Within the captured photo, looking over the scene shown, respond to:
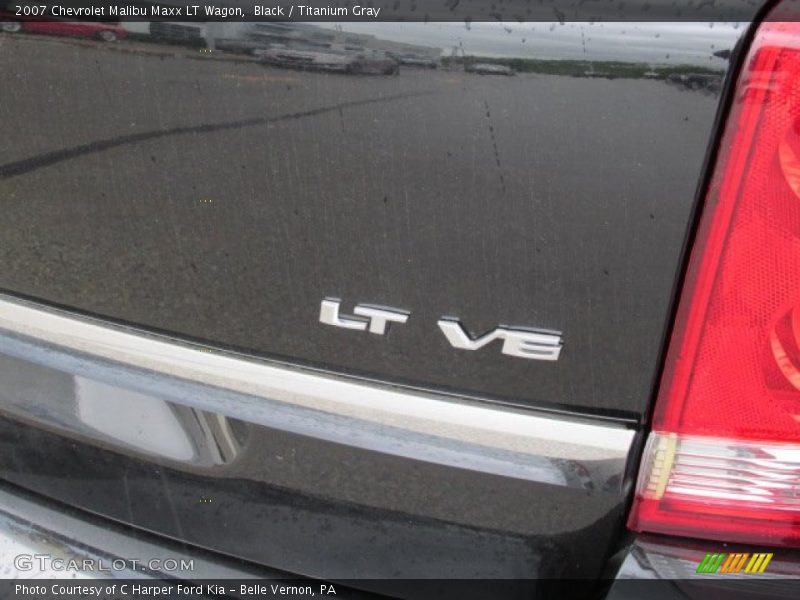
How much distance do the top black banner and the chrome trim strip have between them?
47 cm

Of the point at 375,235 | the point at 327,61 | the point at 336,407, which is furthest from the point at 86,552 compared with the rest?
the point at 327,61

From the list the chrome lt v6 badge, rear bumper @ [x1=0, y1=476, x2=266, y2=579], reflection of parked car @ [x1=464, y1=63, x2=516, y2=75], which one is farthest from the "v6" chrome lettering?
rear bumper @ [x1=0, y1=476, x2=266, y2=579]

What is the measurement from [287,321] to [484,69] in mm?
445

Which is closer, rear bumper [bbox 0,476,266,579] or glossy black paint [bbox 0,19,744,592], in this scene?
glossy black paint [bbox 0,19,744,592]

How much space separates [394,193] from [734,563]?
25.1 inches

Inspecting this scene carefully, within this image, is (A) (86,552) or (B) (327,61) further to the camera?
(A) (86,552)

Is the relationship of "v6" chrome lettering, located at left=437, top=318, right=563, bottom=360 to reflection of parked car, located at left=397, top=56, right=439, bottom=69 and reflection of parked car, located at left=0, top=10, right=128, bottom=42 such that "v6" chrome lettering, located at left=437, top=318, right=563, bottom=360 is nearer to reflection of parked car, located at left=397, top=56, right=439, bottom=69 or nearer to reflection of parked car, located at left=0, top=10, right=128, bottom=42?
reflection of parked car, located at left=397, top=56, right=439, bottom=69

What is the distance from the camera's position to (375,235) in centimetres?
108

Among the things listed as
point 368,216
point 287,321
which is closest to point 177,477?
point 287,321

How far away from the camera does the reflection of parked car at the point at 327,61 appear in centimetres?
101

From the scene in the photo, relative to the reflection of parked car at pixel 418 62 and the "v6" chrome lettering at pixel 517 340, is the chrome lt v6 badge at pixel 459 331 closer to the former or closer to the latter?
the "v6" chrome lettering at pixel 517 340

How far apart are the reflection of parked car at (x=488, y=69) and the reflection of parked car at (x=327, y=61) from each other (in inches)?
3.5

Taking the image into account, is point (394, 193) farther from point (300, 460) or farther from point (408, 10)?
point (300, 460)

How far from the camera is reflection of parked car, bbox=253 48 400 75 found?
3.31 ft
